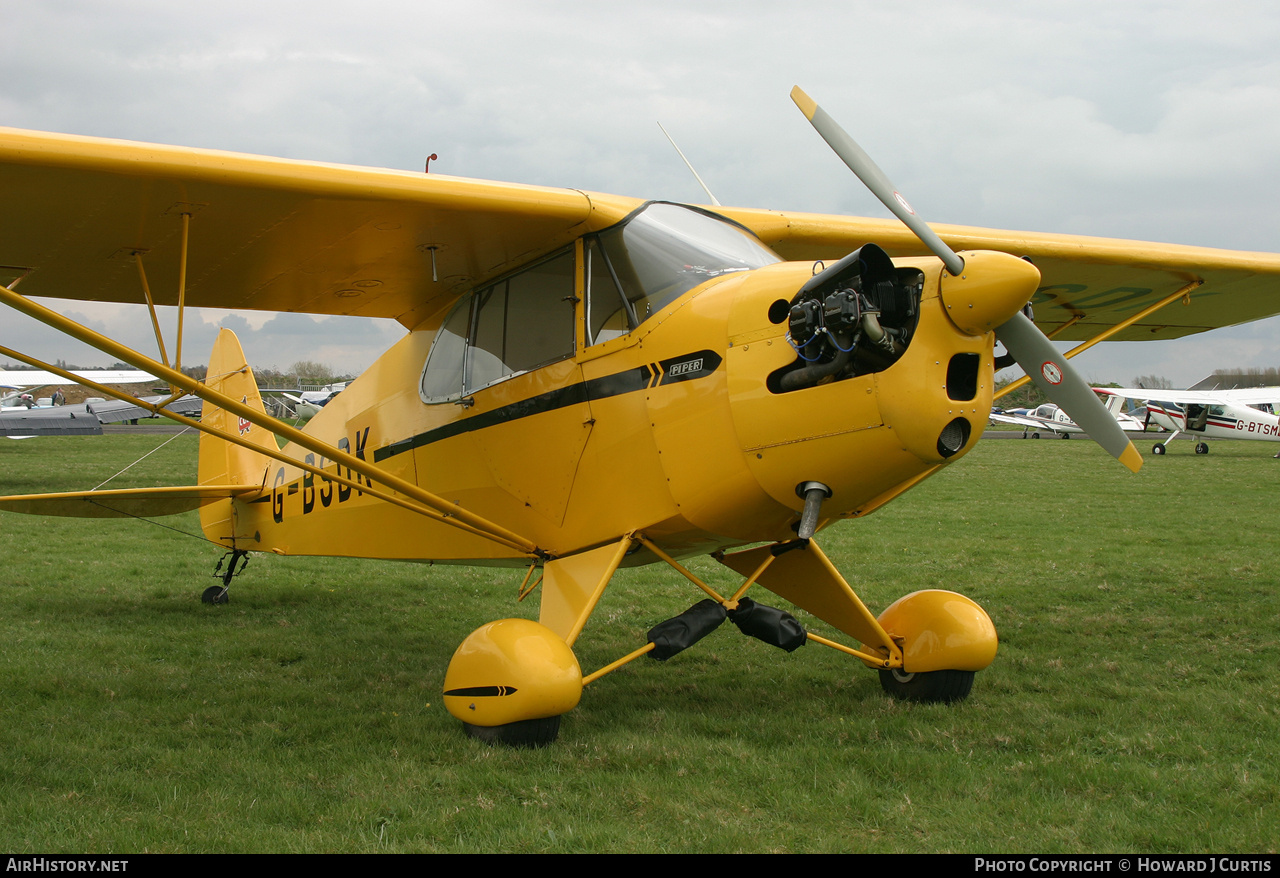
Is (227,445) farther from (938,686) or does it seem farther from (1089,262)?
(1089,262)

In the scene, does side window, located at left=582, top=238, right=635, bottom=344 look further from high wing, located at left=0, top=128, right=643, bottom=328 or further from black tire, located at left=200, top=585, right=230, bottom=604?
black tire, located at left=200, top=585, right=230, bottom=604

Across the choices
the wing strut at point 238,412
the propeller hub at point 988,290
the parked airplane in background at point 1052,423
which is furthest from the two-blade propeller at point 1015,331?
the parked airplane in background at point 1052,423

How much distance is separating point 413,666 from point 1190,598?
21.6 feet

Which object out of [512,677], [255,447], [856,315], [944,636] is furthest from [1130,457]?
[255,447]

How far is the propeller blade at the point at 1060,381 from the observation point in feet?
13.1

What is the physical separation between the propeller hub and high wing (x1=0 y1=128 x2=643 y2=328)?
6.24ft

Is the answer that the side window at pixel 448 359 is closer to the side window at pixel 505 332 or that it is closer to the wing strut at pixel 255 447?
the side window at pixel 505 332

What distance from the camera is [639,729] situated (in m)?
4.64

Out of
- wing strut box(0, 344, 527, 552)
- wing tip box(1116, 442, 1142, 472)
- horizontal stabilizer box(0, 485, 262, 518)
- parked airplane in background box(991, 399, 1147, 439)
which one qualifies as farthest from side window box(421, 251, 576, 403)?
parked airplane in background box(991, 399, 1147, 439)

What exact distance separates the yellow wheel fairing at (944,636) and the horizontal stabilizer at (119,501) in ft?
19.4

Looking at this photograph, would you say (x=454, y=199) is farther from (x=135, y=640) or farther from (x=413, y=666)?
(x=135, y=640)

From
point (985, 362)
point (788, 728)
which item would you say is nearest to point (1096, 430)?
point (985, 362)
